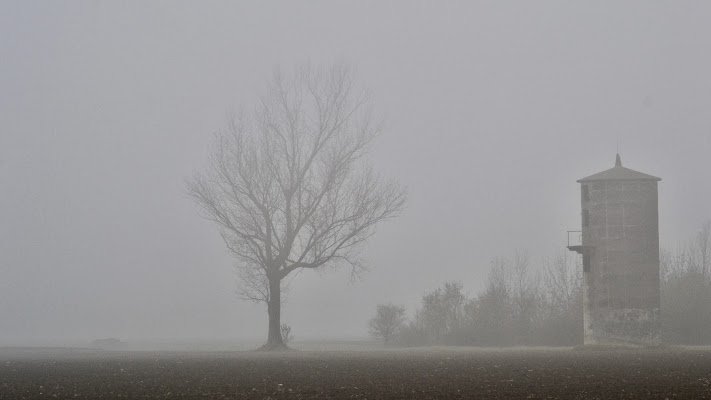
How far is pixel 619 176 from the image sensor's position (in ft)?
138

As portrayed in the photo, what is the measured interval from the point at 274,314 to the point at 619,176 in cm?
1783

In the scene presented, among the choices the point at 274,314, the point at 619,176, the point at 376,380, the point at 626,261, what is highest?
the point at 619,176

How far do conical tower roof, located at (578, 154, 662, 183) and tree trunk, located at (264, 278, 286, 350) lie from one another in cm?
1557

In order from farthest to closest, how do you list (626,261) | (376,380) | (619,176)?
(619,176) → (626,261) → (376,380)

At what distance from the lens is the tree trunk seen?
46469mm

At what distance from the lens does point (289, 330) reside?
47.9 metres

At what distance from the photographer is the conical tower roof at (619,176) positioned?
137 feet

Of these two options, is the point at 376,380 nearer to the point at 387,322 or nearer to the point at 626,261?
the point at 626,261

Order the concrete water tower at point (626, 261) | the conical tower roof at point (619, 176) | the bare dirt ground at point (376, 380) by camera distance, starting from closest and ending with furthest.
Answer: the bare dirt ground at point (376, 380), the concrete water tower at point (626, 261), the conical tower roof at point (619, 176)

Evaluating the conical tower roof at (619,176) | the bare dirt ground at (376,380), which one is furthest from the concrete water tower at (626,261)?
the bare dirt ground at (376,380)

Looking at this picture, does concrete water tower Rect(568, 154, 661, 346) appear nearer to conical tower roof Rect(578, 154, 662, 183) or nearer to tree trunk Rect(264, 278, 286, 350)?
conical tower roof Rect(578, 154, 662, 183)

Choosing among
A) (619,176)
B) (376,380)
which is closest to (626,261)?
(619,176)

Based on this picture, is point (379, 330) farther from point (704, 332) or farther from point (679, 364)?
point (679, 364)

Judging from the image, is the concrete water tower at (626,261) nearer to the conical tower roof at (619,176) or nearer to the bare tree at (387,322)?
the conical tower roof at (619,176)
